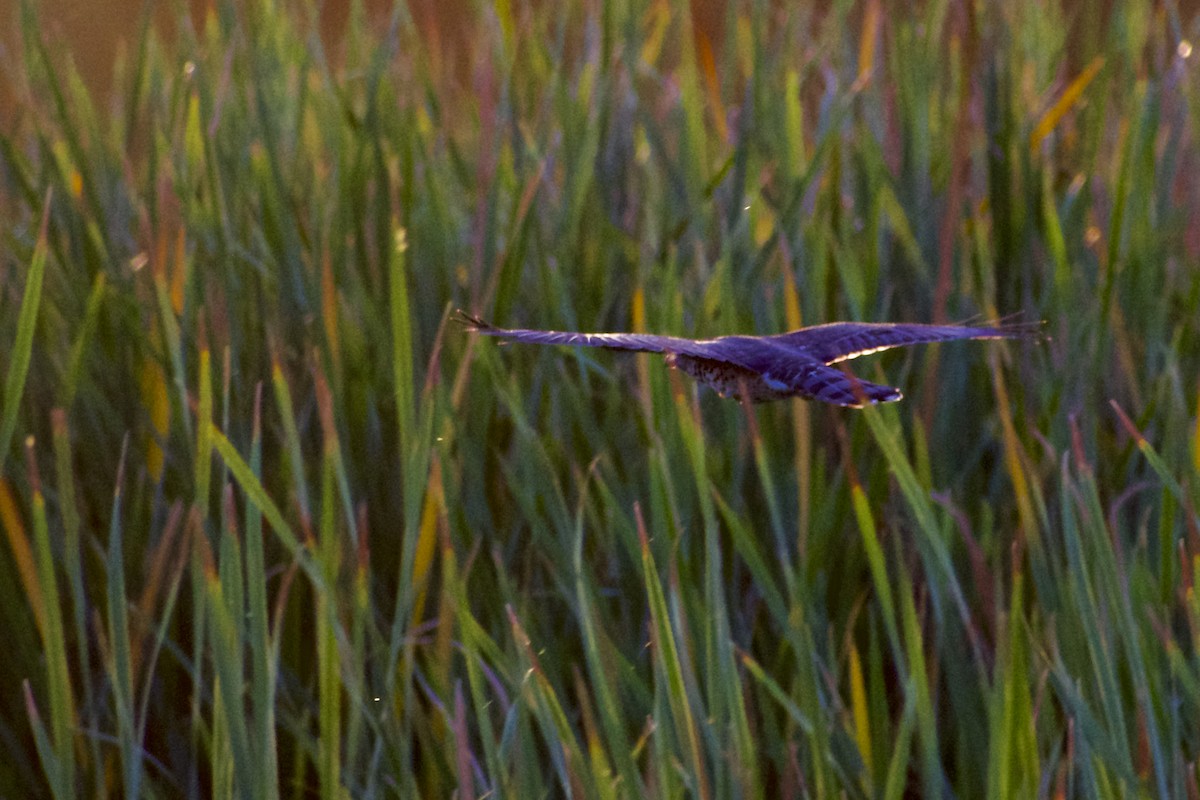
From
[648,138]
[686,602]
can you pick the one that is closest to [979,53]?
[648,138]

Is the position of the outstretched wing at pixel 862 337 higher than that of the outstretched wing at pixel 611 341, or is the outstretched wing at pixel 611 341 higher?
the outstretched wing at pixel 611 341

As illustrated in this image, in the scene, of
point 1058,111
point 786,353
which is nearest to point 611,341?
point 786,353

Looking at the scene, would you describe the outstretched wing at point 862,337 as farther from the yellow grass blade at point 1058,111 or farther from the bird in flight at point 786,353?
the yellow grass blade at point 1058,111

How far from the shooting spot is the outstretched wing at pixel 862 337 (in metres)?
0.52

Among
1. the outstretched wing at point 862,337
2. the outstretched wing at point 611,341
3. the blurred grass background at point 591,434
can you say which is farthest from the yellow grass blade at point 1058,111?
the outstretched wing at point 611,341

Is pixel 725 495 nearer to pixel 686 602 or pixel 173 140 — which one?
pixel 686 602

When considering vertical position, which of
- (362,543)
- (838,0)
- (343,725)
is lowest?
(343,725)

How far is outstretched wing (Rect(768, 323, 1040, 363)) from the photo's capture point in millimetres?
515

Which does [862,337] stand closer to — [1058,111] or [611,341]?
[611,341]

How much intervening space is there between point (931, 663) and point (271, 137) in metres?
0.60

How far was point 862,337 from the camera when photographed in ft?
1.82

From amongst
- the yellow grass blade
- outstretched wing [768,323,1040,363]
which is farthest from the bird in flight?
the yellow grass blade

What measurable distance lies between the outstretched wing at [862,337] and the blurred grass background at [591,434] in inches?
1.7

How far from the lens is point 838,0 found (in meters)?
1.25
